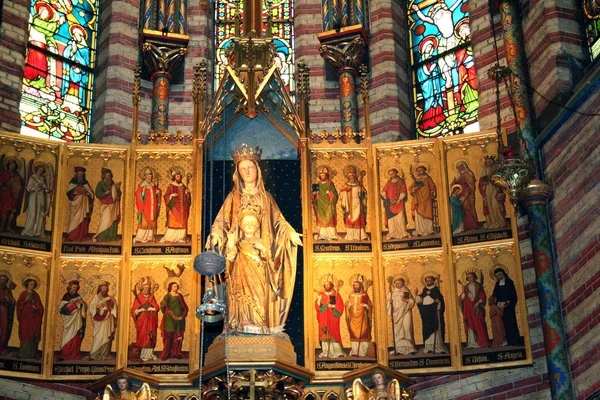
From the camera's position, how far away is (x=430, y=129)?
57.9 feet

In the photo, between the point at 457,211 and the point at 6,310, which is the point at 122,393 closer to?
the point at 6,310

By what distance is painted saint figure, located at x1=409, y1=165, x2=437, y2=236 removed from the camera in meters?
14.8

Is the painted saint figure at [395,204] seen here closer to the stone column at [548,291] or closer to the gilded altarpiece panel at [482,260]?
the gilded altarpiece panel at [482,260]

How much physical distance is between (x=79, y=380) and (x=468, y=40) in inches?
293

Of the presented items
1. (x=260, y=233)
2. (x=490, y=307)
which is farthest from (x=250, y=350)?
(x=490, y=307)

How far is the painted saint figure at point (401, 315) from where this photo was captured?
14.2 m

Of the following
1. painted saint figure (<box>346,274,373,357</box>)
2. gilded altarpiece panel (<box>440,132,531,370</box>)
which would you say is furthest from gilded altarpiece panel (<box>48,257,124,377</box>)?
gilded altarpiece panel (<box>440,132,531,370</box>)

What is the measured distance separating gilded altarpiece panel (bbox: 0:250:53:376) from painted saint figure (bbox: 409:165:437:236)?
4.38m

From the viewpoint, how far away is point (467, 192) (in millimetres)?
14875

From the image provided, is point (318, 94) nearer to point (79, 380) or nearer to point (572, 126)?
point (572, 126)

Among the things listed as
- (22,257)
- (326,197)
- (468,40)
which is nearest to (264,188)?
(326,197)

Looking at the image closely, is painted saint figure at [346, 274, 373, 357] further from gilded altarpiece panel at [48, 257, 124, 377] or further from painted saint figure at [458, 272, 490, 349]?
gilded altarpiece panel at [48, 257, 124, 377]

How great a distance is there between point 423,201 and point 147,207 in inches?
131

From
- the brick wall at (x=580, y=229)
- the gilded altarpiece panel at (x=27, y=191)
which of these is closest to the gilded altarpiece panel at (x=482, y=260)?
the brick wall at (x=580, y=229)
